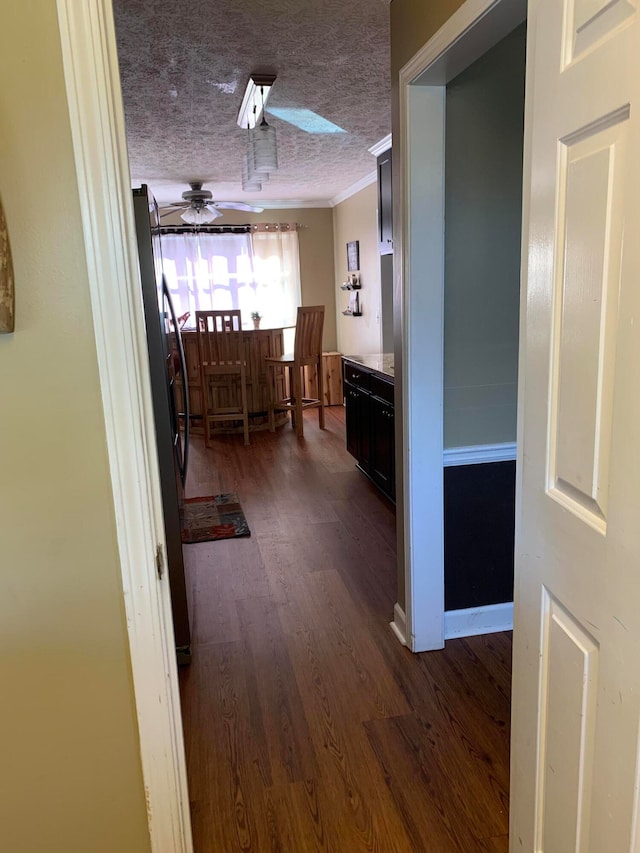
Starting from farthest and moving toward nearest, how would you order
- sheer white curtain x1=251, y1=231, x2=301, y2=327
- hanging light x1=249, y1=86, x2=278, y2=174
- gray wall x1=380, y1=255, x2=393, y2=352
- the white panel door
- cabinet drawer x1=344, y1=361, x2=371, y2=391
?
sheer white curtain x1=251, y1=231, x2=301, y2=327 → gray wall x1=380, y1=255, x2=393, y2=352 → cabinet drawer x1=344, y1=361, x2=371, y2=391 → hanging light x1=249, y1=86, x2=278, y2=174 → the white panel door

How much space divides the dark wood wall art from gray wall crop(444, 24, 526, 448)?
1591 millimetres

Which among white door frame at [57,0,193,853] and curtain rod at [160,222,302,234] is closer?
white door frame at [57,0,193,853]

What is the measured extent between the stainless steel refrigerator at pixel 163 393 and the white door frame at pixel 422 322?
34.0 inches

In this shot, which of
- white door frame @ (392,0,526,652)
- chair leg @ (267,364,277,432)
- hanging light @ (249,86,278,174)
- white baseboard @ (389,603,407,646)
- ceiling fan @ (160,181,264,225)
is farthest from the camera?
chair leg @ (267,364,277,432)

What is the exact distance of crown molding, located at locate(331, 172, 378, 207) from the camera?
5.95 metres

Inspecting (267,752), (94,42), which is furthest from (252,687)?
(94,42)

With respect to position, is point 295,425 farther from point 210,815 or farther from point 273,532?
point 210,815

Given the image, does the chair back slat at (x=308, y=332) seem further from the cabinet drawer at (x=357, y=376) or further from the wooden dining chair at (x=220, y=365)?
the cabinet drawer at (x=357, y=376)

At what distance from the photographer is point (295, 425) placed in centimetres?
597

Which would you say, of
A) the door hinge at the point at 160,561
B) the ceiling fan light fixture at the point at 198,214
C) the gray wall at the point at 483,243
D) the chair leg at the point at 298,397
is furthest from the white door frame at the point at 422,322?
the ceiling fan light fixture at the point at 198,214

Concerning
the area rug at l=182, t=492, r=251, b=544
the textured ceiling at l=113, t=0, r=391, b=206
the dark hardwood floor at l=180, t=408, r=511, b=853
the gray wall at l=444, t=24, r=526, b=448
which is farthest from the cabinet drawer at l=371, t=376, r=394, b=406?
the textured ceiling at l=113, t=0, r=391, b=206

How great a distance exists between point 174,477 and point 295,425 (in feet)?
12.2

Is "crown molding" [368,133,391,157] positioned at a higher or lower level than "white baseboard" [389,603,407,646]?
higher

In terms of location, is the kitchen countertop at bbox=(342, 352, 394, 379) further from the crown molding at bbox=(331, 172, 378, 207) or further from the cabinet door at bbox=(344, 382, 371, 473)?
the crown molding at bbox=(331, 172, 378, 207)
